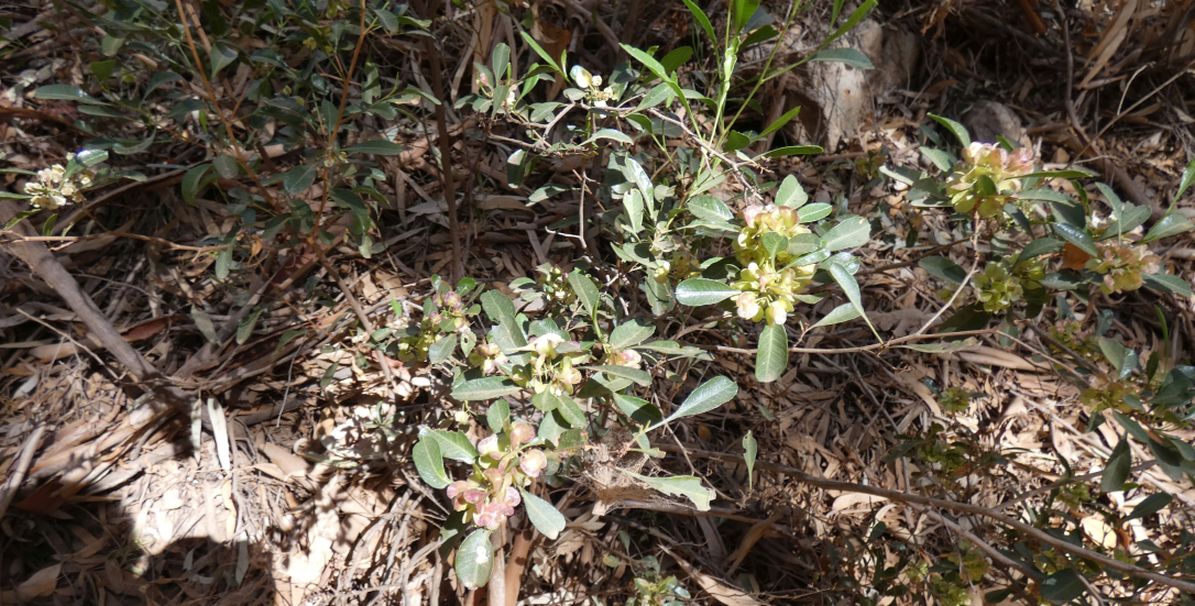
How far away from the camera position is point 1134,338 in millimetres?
2037

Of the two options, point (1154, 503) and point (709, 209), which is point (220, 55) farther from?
point (1154, 503)

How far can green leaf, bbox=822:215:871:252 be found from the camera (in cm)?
91

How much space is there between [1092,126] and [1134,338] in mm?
786

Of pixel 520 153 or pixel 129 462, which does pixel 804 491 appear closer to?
pixel 520 153

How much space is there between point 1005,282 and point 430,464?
879mm

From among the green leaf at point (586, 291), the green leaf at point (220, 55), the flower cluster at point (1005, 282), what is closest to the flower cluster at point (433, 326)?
the green leaf at point (586, 291)

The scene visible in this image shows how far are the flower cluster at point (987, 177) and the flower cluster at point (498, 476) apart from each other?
2.25 feet

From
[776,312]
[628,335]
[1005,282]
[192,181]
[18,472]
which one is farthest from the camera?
[18,472]

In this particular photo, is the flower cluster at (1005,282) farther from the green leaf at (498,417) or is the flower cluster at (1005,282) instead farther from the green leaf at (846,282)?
the green leaf at (498,417)

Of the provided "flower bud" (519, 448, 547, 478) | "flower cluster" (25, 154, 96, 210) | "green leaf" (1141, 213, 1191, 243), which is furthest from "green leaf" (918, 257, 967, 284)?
"flower cluster" (25, 154, 96, 210)

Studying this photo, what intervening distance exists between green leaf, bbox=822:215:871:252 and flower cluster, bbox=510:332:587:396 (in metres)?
0.34

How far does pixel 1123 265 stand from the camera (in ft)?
3.46

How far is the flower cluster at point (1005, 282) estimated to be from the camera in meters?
1.09

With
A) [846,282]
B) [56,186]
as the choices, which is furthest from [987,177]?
[56,186]
